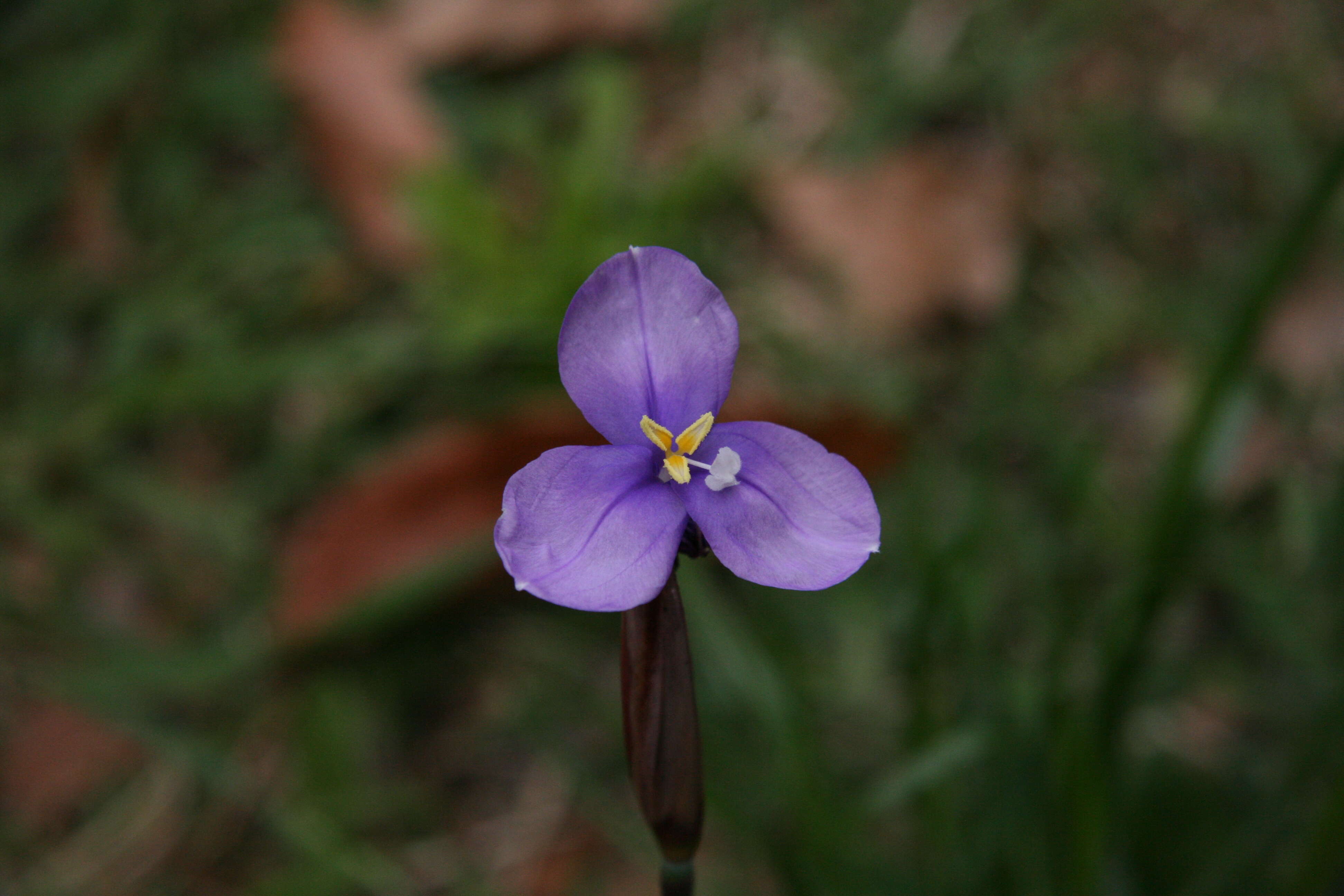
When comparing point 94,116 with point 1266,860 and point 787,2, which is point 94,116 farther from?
point 1266,860

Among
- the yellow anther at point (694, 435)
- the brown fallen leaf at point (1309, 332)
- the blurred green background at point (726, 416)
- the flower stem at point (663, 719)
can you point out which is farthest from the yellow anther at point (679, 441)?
the brown fallen leaf at point (1309, 332)

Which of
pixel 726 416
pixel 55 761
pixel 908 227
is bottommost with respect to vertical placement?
pixel 55 761

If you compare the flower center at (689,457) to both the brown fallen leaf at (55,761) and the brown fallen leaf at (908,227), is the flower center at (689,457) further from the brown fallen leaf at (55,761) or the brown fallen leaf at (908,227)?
the brown fallen leaf at (908,227)

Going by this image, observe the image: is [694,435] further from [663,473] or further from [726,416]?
[726,416]

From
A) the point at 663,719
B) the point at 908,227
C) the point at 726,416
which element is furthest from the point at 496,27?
the point at 663,719

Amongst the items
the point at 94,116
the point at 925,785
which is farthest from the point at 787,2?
the point at 925,785

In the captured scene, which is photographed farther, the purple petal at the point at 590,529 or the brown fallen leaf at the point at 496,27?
the brown fallen leaf at the point at 496,27

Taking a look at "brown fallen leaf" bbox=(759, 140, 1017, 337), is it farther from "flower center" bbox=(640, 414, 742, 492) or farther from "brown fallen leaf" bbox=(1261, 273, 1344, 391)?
"flower center" bbox=(640, 414, 742, 492)
